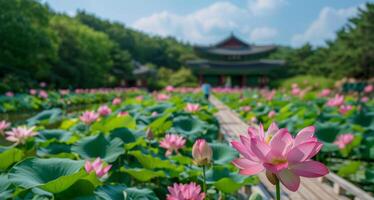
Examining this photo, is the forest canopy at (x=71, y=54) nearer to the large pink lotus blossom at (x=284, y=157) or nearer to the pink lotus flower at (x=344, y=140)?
the pink lotus flower at (x=344, y=140)

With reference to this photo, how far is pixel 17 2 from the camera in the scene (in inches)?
574

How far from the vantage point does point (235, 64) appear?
110 feet

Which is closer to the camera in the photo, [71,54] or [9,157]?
[9,157]

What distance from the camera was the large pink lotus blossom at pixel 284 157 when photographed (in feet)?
2.85

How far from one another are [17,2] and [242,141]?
52.3ft

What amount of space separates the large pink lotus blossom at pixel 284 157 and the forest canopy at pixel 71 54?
42.7ft

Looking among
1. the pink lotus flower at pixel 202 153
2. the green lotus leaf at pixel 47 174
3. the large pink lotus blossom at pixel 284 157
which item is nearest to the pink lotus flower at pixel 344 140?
the pink lotus flower at pixel 202 153

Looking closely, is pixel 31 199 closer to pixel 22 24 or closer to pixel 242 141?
pixel 242 141

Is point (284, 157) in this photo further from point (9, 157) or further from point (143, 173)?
point (9, 157)

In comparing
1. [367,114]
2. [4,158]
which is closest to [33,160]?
[4,158]

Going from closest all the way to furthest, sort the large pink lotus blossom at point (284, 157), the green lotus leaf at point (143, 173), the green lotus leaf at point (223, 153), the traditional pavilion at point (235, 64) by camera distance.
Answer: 1. the large pink lotus blossom at point (284, 157)
2. the green lotus leaf at point (143, 173)
3. the green lotus leaf at point (223, 153)
4. the traditional pavilion at point (235, 64)

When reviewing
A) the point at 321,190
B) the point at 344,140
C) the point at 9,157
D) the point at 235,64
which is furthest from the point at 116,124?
the point at 235,64

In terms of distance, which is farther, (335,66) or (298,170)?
(335,66)

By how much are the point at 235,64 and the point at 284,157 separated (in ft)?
108
